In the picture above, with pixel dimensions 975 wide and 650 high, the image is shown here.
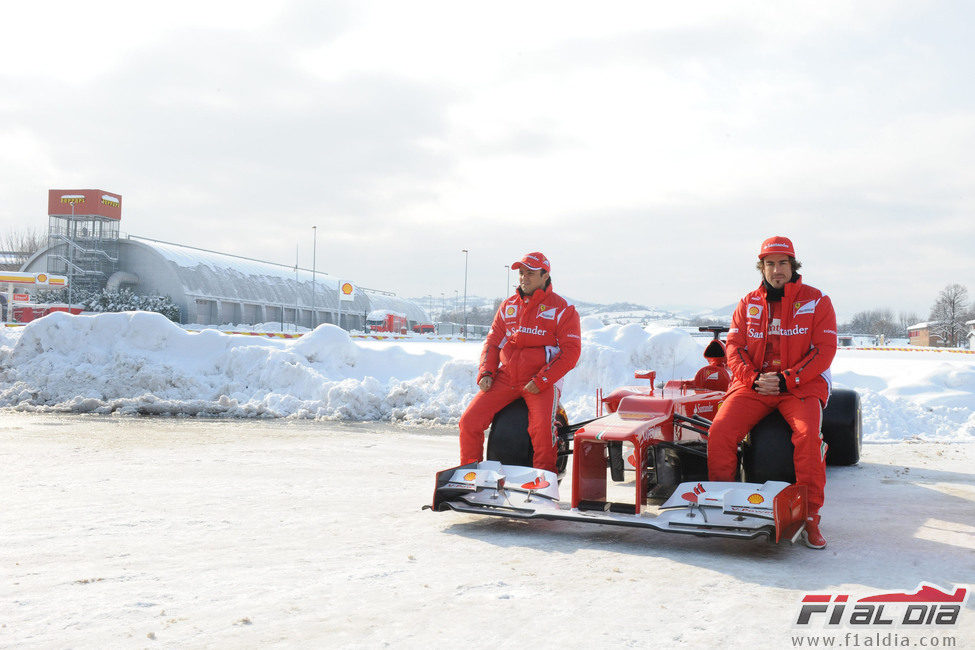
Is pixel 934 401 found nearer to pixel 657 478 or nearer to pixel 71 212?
pixel 657 478

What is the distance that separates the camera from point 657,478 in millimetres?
6270

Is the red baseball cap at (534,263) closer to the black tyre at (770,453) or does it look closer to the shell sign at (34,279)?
the black tyre at (770,453)

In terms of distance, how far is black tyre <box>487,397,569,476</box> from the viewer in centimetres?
630

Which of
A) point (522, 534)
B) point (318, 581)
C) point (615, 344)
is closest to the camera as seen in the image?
point (318, 581)

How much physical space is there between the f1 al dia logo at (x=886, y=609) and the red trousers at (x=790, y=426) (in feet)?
4.23

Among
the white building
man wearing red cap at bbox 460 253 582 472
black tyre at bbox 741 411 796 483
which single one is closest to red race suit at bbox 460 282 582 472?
man wearing red cap at bbox 460 253 582 472

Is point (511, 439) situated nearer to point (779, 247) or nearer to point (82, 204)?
point (779, 247)

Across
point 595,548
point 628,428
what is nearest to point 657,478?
point 628,428

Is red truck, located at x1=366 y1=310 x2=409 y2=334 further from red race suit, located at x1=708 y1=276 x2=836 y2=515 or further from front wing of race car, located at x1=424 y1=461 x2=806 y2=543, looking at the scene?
red race suit, located at x1=708 y1=276 x2=836 y2=515

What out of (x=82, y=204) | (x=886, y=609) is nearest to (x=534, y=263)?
(x=886, y=609)

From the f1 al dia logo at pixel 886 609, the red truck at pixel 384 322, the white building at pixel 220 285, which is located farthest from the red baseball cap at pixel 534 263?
the red truck at pixel 384 322

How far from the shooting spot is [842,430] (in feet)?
29.3

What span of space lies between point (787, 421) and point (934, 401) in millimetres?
8542

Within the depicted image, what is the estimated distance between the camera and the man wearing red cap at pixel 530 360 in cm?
628
